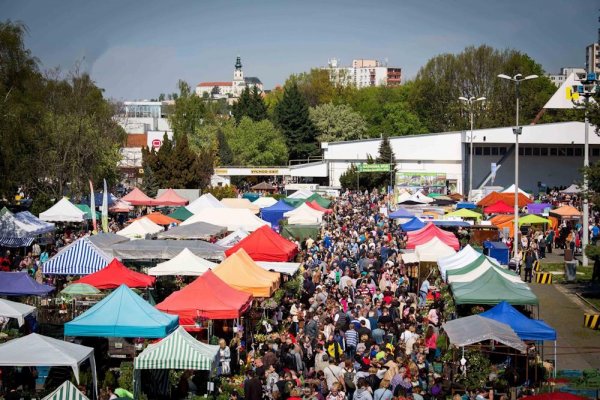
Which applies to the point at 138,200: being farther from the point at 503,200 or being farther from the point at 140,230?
the point at 503,200

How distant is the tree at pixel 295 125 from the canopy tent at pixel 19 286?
77.6 metres

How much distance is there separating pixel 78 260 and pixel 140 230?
28.2ft

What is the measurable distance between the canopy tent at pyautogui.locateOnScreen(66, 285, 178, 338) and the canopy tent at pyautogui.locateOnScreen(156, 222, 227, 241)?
13.7m

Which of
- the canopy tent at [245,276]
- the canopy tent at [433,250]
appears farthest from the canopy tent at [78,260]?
the canopy tent at [433,250]

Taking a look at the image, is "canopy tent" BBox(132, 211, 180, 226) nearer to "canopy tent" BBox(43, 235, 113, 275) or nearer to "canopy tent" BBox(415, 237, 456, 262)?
"canopy tent" BBox(43, 235, 113, 275)

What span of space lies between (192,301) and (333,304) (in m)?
4.29

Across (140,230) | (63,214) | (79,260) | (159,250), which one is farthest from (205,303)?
(63,214)

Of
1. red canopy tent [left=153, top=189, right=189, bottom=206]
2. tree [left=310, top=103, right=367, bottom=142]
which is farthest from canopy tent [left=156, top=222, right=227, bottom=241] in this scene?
tree [left=310, top=103, right=367, bottom=142]

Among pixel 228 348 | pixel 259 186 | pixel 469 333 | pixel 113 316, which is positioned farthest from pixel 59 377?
pixel 259 186

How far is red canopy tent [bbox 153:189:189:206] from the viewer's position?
47266 millimetres

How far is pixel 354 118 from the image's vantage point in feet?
343

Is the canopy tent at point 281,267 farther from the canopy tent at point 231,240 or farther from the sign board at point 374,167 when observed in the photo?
the sign board at point 374,167

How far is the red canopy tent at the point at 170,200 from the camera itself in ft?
155

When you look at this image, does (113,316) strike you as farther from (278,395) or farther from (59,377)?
(278,395)
